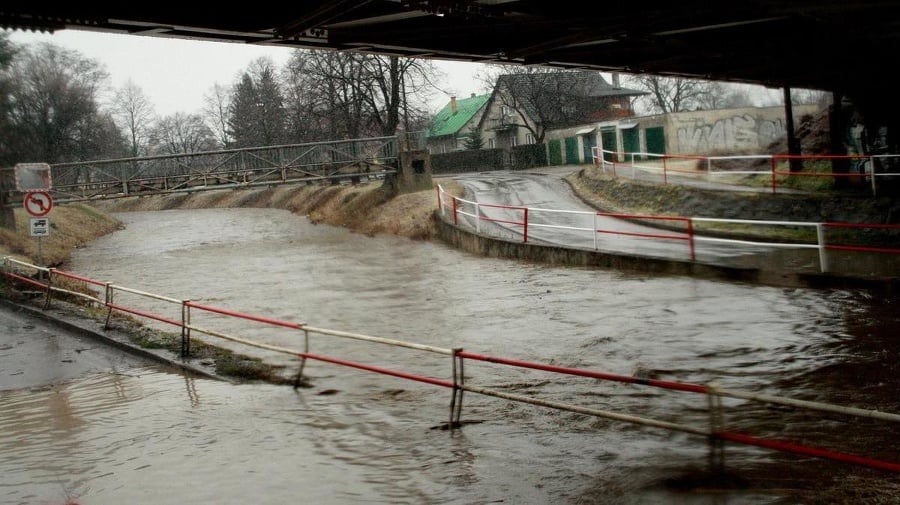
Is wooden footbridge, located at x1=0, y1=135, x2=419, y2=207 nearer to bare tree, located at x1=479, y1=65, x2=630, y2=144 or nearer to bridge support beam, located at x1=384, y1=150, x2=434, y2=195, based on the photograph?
bridge support beam, located at x1=384, y1=150, x2=434, y2=195

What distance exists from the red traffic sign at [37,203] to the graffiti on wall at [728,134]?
39940mm

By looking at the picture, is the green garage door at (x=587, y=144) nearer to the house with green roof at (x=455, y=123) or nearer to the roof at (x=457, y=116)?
the house with green roof at (x=455, y=123)

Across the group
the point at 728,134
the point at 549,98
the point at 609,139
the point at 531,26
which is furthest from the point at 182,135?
the point at 531,26

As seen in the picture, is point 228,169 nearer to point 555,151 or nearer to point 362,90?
point 362,90

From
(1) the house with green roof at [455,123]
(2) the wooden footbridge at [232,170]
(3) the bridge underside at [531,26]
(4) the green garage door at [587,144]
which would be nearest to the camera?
(3) the bridge underside at [531,26]

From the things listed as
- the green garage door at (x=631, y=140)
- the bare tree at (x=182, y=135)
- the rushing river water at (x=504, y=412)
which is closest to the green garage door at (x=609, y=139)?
the green garage door at (x=631, y=140)

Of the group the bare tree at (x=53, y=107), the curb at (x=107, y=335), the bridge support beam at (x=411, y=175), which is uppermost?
the bare tree at (x=53, y=107)

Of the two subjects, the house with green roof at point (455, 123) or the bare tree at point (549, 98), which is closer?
the bare tree at point (549, 98)

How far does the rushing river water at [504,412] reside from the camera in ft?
25.2

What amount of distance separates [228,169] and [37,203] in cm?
1995

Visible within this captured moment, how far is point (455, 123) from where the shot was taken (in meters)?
89.8

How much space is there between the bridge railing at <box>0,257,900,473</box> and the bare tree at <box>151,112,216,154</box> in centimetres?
7775

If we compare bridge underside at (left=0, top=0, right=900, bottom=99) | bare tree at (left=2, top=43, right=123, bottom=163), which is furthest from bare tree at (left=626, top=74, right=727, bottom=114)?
bridge underside at (left=0, top=0, right=900, bottom=99)

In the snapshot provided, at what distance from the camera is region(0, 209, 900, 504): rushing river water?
7.69 metres
